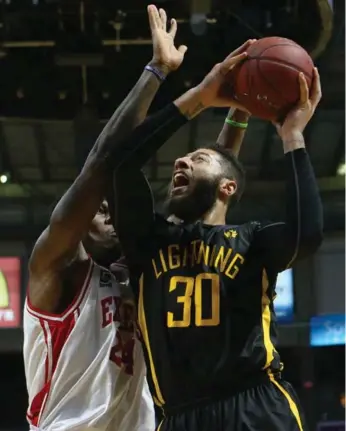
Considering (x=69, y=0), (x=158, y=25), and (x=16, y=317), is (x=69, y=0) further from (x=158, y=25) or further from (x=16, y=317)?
(x=158, y=25)

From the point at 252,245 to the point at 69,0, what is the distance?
15.9ft

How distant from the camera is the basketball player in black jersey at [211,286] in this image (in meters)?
1.98

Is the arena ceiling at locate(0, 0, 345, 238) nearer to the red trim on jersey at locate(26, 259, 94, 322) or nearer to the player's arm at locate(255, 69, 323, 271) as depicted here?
the red trim on jersey at locate(26, 259, 94, 322)

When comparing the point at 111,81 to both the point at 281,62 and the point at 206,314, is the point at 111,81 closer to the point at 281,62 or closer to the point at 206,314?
the point at 281,62

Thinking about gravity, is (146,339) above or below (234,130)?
below

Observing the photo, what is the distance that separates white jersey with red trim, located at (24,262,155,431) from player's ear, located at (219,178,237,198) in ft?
1.42

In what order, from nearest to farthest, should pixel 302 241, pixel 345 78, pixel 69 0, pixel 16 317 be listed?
pixel 302 241 → pixel 69 0 → pixel 345 78 → pixel 16 317

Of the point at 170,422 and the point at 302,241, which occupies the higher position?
the point at 302,241

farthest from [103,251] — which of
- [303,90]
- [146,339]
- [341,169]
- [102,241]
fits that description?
[341,169]

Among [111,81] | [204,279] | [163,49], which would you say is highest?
[111,81]

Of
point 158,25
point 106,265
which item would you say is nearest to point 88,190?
point 106,265

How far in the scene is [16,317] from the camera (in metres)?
8.58

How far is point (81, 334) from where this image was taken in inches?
90.5

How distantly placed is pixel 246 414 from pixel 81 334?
1.89 ft
